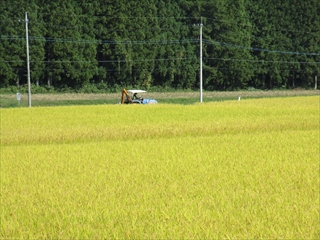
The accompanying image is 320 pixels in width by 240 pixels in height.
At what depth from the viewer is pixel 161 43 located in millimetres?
48750

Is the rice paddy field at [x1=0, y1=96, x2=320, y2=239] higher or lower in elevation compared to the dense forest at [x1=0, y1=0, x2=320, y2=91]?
lower

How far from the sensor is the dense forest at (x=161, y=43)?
41.8m

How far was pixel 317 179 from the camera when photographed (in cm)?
715

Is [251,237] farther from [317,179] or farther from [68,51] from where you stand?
[68,51]

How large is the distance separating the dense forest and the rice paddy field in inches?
1131

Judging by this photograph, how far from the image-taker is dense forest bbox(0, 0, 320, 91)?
137ft

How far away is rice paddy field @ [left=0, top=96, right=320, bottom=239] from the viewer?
4.77m

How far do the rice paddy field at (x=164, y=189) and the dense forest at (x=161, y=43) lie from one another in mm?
28721

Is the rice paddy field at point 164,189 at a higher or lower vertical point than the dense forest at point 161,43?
lower

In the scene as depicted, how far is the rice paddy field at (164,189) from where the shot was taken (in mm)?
4766

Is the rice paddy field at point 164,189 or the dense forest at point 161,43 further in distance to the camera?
the dense forest at point 161,43

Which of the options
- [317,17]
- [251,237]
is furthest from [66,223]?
[317,17]

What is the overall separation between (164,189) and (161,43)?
4309cm

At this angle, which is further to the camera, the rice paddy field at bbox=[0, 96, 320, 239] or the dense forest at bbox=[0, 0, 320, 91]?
the dense forest at bbox=[0, 0, 320, 91]
